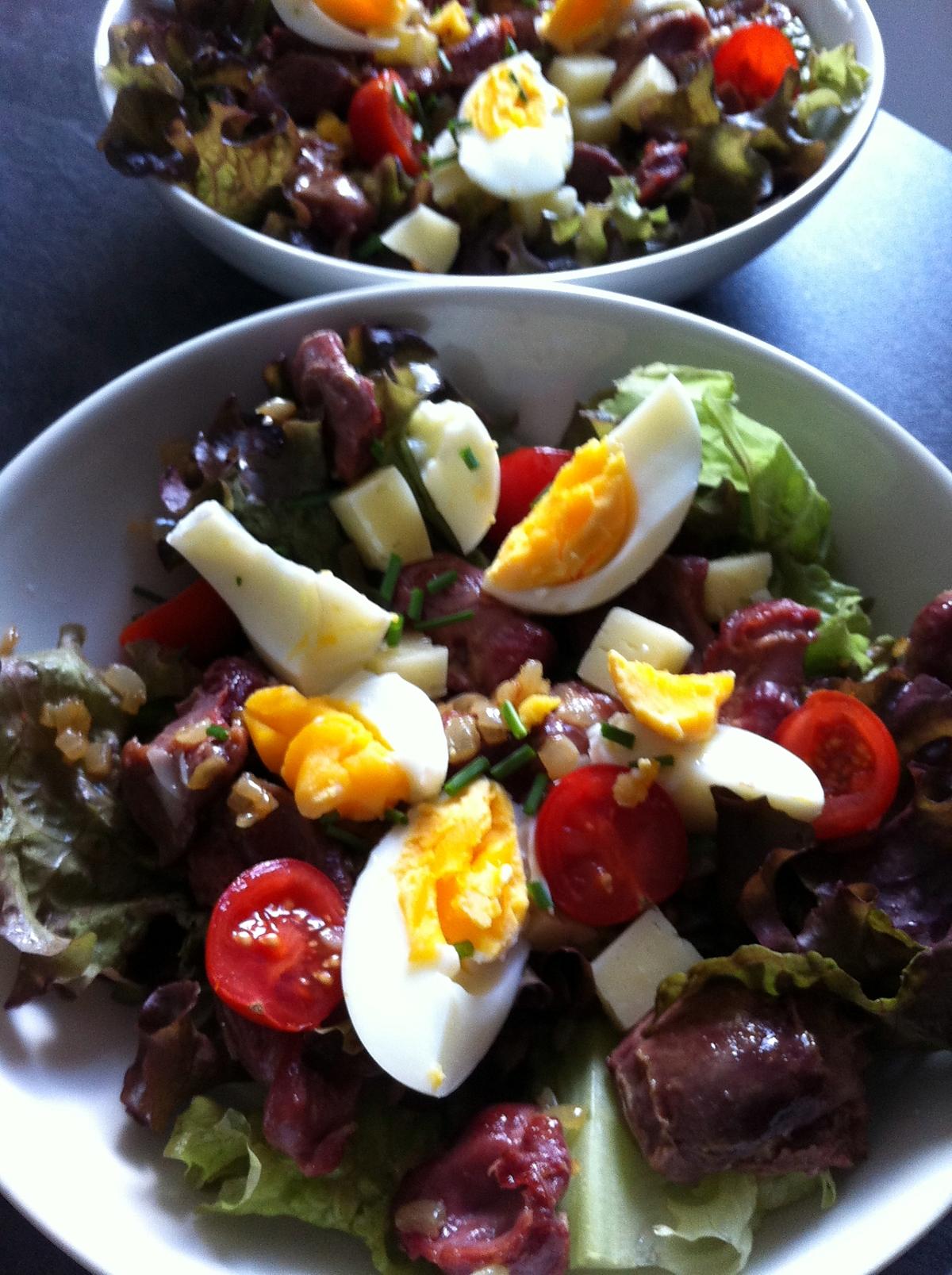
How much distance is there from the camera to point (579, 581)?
136cm

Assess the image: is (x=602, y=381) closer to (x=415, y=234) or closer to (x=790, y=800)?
(x=415, y=234)

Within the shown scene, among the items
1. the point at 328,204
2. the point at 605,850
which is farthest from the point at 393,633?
the point at 328,204

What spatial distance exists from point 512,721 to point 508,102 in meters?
1.25

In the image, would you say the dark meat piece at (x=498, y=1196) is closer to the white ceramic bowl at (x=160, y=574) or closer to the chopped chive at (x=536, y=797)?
the white ceramic bowl at (x=160, y=574)

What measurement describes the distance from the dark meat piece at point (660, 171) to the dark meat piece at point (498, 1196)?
153 cm

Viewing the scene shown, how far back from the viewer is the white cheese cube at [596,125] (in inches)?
80.3

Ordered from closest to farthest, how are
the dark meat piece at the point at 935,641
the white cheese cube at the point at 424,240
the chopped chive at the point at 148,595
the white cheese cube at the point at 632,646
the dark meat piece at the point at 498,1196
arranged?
the dark meat piece at the point at 498,1196 → the dark meat piece at the point at 935,641 → the white cheese cube at the point at 632,646 → the chopped chive at the point at 148,595 → the white cheese cube at the point at 424,240

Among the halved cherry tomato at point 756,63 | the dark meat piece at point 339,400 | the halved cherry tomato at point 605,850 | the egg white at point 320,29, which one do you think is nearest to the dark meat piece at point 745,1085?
the halved cherry tomato at point 605,850

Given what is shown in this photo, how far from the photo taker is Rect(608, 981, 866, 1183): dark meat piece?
1.00 metres

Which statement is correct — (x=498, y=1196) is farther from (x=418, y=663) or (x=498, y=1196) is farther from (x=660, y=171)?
(x=660, y=171)

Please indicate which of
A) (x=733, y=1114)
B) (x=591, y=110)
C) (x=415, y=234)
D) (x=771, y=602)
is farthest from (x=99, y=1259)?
Answer: (x=591, y=110)

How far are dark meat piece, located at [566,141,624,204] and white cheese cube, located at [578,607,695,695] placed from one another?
1.00m

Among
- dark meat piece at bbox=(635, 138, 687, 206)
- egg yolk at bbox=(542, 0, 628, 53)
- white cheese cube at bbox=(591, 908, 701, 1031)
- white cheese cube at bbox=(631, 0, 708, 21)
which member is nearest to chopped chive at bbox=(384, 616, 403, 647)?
white cheese cube at bbox=(591, 908, 701, 1031)

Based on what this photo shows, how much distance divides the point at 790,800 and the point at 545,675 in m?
0.37
